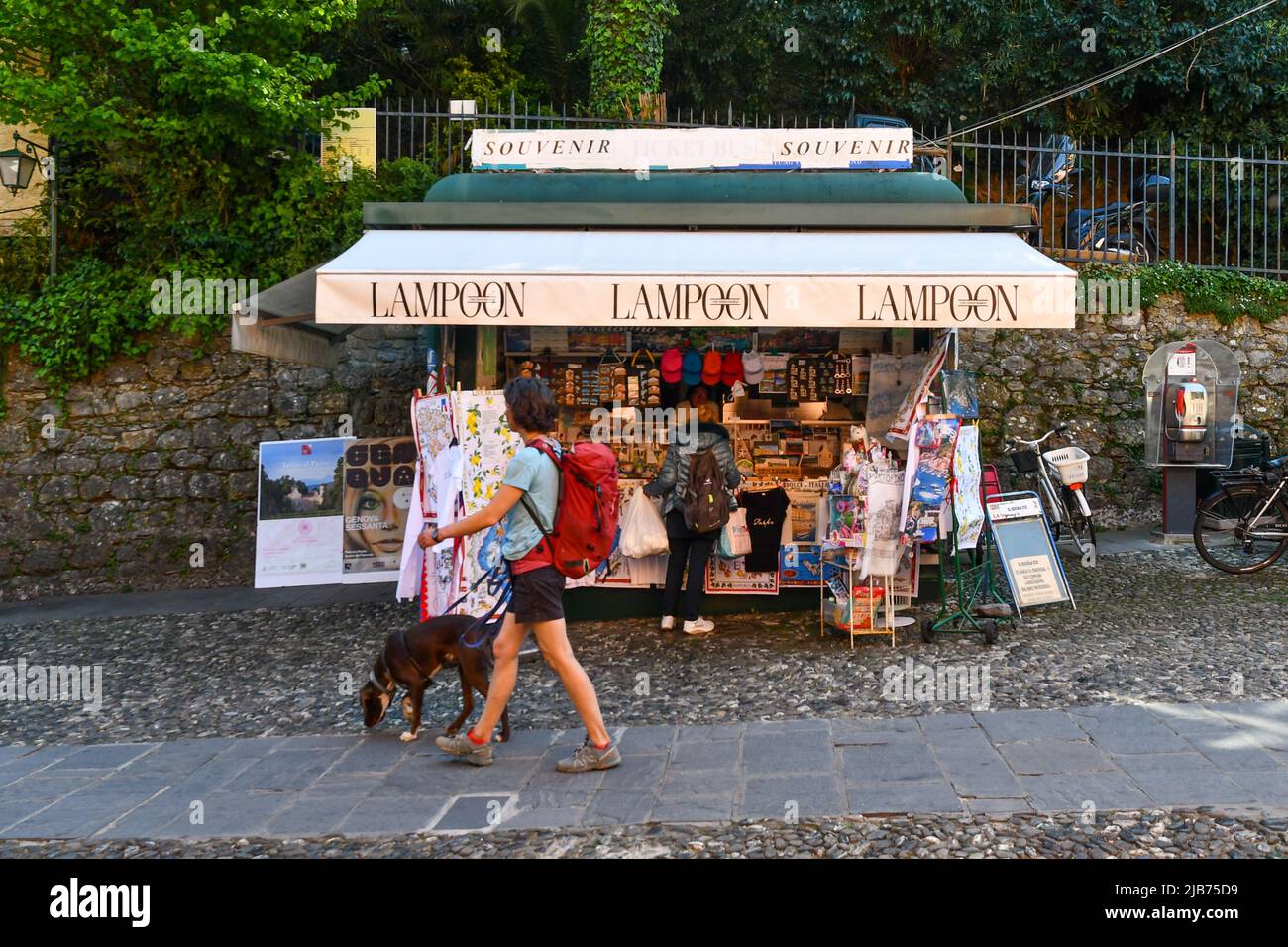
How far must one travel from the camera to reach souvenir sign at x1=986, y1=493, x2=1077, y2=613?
271 inches

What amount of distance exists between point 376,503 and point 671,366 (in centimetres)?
262

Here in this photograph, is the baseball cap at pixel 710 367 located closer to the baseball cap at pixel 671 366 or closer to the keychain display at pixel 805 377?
the baseball cap at pixel 671 366

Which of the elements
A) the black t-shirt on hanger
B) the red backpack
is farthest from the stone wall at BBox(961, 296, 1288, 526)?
the red backpack

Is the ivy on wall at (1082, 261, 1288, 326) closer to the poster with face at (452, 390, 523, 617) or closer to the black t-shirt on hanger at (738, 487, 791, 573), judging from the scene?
the black t-shirt on hanger at (738, 487, 791, 573)

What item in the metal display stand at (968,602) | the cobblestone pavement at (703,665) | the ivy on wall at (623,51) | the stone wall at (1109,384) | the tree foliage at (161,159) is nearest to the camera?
the cobblestone pavement at (703,665)

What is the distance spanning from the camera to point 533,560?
4332 millimetres

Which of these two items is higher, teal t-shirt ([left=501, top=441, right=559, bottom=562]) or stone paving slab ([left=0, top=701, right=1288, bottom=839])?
teal t-shirt ([left=501, top=441, right=559, bottom=562])

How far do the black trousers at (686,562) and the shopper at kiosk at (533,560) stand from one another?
2.65 m

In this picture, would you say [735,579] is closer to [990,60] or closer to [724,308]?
[724,308]

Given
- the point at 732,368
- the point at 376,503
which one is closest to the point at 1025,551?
the point at 732,368

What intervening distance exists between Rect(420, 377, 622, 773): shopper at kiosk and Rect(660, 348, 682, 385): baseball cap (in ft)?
11.9

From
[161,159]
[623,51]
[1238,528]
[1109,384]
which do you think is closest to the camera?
[1238,528]

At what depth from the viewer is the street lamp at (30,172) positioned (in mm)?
10156

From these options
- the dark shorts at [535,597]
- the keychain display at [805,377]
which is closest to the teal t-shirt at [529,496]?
the dark shorts at [535,597]
